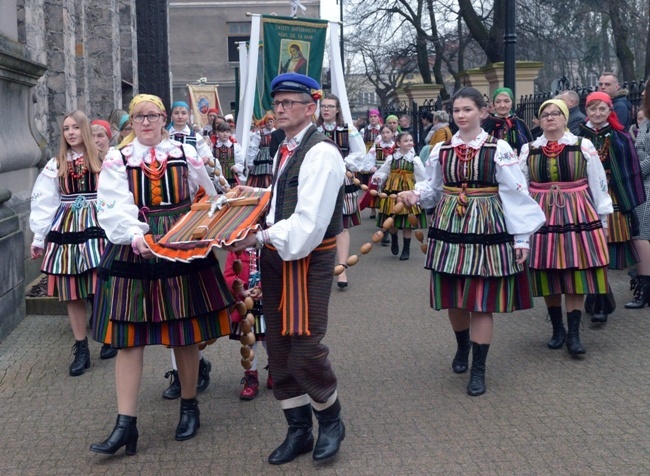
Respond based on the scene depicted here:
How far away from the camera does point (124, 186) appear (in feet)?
16.4

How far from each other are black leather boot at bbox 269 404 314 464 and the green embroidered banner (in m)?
6.85

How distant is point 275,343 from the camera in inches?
193

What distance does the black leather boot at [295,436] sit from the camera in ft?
16.1

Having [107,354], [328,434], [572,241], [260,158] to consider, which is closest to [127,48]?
[260,158]

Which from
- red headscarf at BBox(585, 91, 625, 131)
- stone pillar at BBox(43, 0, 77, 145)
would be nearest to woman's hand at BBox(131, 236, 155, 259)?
red headscarf at BBox(585, 91, 625, 131)

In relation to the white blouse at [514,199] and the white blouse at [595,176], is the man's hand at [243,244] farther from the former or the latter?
the white blouse at [595,176]

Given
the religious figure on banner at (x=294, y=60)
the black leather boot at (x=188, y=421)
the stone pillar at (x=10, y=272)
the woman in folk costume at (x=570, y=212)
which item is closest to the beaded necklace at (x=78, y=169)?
the stone pillar at (x=10, y=272)

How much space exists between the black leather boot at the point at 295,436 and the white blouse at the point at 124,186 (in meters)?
1.24

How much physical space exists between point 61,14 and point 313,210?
32.7 ft

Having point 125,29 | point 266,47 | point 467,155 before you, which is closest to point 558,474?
point 467,155

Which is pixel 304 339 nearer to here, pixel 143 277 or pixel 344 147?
pixel 143 277

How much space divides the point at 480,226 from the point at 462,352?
1.03 metres

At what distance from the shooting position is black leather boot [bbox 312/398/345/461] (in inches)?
191

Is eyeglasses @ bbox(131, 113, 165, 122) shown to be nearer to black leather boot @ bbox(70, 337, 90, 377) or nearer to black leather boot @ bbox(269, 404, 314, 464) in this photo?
black leather boot @ bbox(269, 404, 314, 464)
